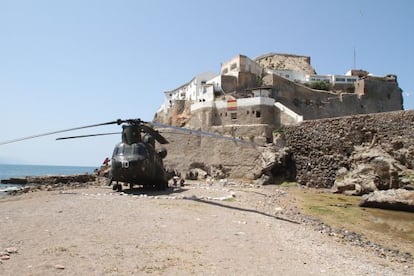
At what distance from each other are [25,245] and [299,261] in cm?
461

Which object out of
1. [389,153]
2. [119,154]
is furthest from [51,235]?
[389,153]

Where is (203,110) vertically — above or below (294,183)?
above

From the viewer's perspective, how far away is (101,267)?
479cm

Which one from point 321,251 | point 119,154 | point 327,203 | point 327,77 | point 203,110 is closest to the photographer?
point 321,251

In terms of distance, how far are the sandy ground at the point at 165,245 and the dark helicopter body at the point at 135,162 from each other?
3865 millimetres

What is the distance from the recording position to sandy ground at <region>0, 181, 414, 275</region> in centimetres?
501

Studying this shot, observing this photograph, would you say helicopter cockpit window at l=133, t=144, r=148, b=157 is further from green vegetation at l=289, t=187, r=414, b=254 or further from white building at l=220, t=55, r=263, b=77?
white building at l=220, t=55, r=263, b=77

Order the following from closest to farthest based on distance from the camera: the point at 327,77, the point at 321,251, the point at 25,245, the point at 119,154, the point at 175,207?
the point at 25,245, the point at 321,251, the point at 175,207, the point at 119,154, the point at 327,77

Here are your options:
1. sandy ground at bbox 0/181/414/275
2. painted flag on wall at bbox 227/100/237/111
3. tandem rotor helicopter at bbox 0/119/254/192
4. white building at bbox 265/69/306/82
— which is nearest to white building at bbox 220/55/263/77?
white building at bbox 265/69/306/82

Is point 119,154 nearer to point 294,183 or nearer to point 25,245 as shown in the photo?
point 25,245

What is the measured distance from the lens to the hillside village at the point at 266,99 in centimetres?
3098

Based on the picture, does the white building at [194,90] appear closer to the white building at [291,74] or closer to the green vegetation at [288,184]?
the white building at [291,74]

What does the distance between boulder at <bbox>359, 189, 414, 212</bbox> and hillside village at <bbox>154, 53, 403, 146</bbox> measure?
1178cm

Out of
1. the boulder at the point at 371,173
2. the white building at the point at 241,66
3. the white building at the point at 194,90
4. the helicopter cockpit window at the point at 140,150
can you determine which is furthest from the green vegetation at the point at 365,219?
the white building at the point at 241,66
